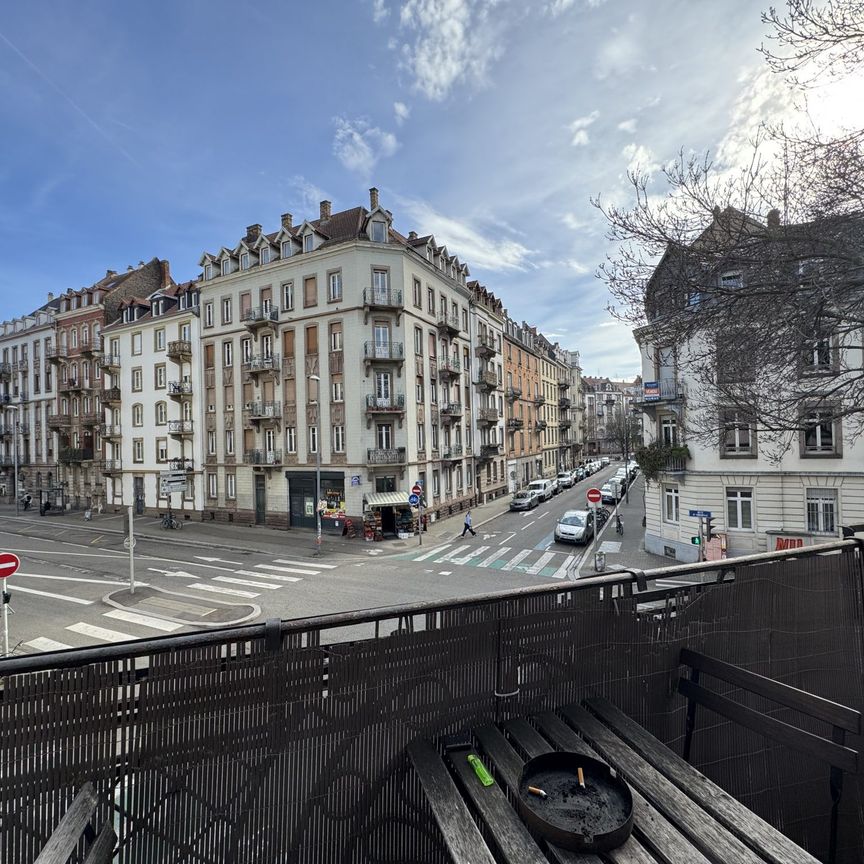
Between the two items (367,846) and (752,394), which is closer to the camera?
(367,846)

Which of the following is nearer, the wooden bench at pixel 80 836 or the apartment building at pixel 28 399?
the wooden bench at pixel 80 836

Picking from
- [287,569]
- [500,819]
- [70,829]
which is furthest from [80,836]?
[287,569]

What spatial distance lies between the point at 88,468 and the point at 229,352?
750 inches

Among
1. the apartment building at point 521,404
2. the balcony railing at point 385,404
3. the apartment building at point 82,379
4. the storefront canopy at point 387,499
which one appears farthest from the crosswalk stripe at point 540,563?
the apartment building at point 82,379

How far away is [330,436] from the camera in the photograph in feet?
86.8

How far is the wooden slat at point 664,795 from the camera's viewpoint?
6.71 feet

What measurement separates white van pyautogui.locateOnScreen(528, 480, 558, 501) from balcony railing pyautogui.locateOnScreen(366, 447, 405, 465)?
568 inches

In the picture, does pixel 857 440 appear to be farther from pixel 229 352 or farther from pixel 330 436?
pixel 229 352

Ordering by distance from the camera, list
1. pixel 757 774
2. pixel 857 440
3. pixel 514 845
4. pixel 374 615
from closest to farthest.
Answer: pixel 514 845 → pixel 374 615 → pixel 757 774 → pixel 857 440

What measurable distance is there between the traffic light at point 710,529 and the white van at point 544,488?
17.8m

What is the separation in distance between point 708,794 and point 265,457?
28.0 metres

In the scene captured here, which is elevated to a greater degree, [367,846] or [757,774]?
[367,846]

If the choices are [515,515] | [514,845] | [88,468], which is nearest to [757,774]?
[514,845]

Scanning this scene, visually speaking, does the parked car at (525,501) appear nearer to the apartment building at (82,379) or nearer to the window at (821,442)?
the window at (821,442)
